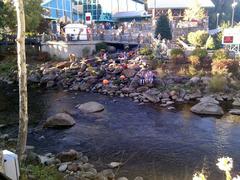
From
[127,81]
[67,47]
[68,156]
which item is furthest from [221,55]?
[68,156]

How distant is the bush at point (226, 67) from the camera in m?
30.2

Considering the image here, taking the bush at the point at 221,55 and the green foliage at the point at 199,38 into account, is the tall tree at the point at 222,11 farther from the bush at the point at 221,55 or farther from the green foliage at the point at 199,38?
the bush at the point at 221,55

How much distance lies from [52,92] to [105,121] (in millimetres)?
11160

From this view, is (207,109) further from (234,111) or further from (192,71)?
(192,71)

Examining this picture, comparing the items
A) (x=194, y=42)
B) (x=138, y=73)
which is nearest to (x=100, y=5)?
(x=194, y=42)

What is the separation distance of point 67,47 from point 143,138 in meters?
24.6

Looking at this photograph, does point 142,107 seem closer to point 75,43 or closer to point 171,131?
point 171,131

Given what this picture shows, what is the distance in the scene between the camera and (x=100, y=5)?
69938 millimetres

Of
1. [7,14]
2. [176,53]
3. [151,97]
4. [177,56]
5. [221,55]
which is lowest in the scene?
[151,97]

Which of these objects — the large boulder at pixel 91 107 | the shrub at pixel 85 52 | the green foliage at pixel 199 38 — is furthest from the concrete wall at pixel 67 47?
the large boulder at pixel 91 107

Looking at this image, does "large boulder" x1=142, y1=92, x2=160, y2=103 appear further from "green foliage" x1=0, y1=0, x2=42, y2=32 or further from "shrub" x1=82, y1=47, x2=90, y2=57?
"green foliage" x1=0, y1=0, x2=42, y2=32

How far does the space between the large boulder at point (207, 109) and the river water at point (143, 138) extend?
2.40ft

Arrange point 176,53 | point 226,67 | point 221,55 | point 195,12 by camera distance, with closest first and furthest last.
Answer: point 226,67 < point 221,55 < point 176,53 < point 195,12

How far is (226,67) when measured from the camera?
99.4 feet
